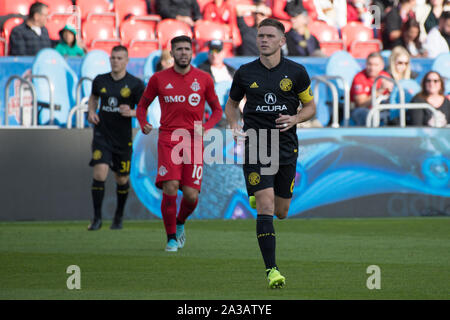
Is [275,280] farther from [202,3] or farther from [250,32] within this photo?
[202,3]

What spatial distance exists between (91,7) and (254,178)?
13350mm

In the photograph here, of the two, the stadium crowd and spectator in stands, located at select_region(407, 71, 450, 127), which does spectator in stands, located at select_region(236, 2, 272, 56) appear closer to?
the stadium crowd

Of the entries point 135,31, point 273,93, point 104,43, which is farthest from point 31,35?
point 273,93

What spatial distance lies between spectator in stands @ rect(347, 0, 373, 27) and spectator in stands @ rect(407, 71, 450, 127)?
6626 millimetres

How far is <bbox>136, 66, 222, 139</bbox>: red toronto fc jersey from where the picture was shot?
10875 mm

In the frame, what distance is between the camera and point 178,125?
10.8 m

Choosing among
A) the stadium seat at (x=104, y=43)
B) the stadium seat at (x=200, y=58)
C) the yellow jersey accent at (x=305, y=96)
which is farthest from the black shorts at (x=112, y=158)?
the stadium seat at (x=104, y=43)

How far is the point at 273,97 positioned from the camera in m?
8.12

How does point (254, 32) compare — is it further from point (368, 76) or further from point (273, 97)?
point (273, 97)

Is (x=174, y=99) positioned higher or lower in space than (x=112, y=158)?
higher

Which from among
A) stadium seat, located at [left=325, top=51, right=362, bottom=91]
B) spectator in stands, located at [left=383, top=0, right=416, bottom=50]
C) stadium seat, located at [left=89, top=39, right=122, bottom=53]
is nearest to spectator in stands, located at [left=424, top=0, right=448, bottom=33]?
spectator in stands, located at [left=383, top=0, right=416, bottom=50]
